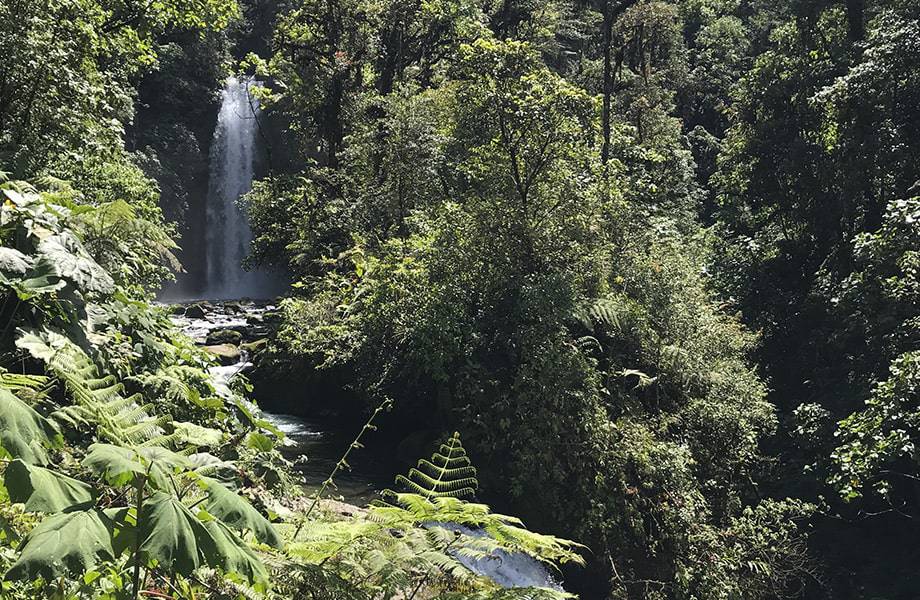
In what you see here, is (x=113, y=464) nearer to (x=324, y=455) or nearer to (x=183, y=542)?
(x=183, y=542)

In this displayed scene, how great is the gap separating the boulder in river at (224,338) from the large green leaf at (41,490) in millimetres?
17225

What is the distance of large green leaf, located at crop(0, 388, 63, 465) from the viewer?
6.52 feet

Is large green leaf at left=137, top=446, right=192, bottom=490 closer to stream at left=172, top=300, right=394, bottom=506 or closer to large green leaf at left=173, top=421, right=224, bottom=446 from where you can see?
large green leaf at left=173, top=421, right=224, bottom=446

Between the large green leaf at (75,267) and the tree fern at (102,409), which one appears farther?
the large green leaf at (75,267)

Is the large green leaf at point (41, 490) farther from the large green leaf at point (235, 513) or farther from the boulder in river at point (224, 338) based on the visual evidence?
the boulder in river at point (224, 338)

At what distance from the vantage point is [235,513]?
91.4 inches

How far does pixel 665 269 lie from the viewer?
1258 cm

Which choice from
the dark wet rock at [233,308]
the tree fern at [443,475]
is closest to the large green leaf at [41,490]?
the tree fern at [443,475]

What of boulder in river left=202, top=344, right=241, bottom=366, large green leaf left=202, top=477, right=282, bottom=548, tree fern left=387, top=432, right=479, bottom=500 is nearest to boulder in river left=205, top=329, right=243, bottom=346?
boulder in river left=202, top=344, right=241, bottom=366

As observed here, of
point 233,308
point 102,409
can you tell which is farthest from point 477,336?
point 233,308

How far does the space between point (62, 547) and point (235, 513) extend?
22.0 inches

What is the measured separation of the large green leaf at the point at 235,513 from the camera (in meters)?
2.30

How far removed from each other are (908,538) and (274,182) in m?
17.0

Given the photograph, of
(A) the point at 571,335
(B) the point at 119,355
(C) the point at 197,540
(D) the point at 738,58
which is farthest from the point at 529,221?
(D) the point at 738,58
